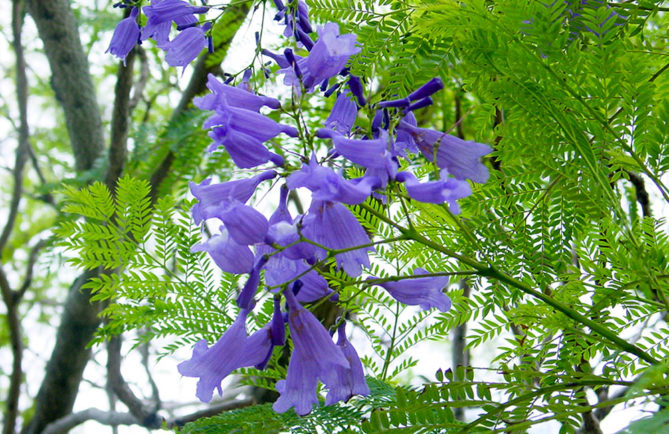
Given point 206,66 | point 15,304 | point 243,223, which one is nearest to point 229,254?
point 243,223

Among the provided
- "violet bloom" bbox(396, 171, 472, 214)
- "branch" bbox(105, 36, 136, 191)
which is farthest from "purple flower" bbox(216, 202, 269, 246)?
"branch" bbox(105, 36, 136, 191)

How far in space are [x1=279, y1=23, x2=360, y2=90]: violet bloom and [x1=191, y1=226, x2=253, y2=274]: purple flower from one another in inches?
6.1

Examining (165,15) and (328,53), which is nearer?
(328,53)

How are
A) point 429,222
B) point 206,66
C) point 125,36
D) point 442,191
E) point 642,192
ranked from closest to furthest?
1. point 442,191
2. point 429,222
3. point 125,36
4. point 642,192
5. point 206,66

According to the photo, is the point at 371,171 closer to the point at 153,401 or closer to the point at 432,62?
the point at 432,62

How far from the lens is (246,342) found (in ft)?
1.66

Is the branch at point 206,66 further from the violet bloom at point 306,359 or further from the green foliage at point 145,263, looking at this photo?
the violet bloom at point 306,359

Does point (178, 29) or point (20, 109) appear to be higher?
point (20, 109)

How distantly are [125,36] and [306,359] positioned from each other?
22.7 inches

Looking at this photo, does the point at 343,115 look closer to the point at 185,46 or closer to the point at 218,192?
the point at 218,192

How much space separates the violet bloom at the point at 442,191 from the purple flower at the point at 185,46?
0.44 meters

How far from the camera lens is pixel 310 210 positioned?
17.9 inches

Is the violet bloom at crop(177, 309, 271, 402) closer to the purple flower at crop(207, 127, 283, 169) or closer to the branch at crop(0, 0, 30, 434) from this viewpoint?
the purple flower at crop(207, 127, 283, 169)

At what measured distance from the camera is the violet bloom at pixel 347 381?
514mm
